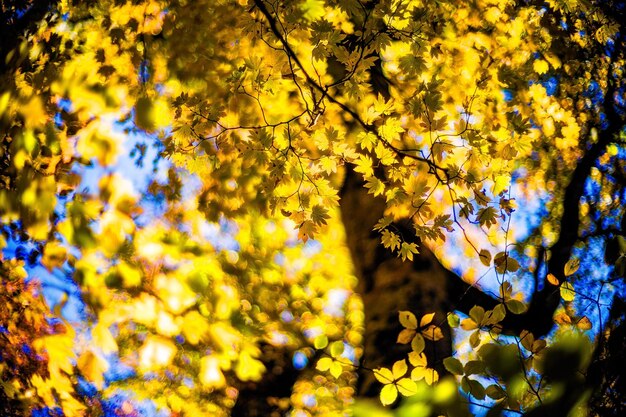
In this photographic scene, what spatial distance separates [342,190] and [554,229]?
5.06 metres

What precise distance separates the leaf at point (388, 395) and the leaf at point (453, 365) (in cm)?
35

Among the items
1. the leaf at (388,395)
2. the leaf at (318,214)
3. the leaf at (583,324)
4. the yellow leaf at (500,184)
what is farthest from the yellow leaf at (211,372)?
the leaf at (583,324)

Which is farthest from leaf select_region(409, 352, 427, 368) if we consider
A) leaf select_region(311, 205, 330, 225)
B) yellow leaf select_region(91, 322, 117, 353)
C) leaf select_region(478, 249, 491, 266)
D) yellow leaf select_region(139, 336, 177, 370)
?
yellow leaf select_region(139, 336, 177, 370)

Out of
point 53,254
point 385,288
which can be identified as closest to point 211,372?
point 53,254

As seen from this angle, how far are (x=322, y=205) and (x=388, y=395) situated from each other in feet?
4.87

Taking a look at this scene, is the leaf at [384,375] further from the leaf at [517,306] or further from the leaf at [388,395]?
the leaf at [517,306]

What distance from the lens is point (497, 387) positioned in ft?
7.54

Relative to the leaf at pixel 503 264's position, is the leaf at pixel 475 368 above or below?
below

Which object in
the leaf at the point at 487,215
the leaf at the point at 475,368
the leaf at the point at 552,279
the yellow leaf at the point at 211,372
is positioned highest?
the yellow leaf at the point at 211,372

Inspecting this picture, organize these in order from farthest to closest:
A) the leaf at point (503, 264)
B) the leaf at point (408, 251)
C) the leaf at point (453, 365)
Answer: the leaf at point (408, 251), the leaf at point (503, 264), the leaf at point (453, 365)

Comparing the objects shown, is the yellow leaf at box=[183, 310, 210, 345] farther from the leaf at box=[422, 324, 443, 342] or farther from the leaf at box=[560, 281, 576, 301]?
the leaf at box=[560, 281, 576, 301]

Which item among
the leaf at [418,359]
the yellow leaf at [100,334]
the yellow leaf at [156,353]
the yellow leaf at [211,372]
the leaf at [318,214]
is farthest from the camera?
the yellow leaf at [156,353]

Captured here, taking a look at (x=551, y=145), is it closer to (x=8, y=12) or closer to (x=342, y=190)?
(x=342, y=190)

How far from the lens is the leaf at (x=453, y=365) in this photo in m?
2.34
